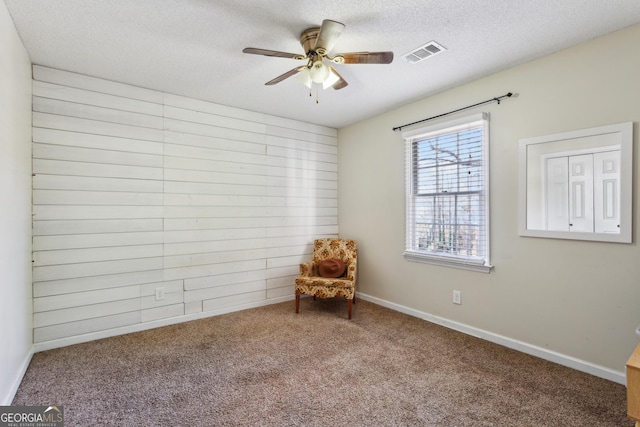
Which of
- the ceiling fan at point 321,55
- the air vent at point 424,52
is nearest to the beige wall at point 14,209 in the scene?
the ceiling fan at point 321,55

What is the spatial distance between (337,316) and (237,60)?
2.78 metres

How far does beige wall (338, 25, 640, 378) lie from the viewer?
2143mm

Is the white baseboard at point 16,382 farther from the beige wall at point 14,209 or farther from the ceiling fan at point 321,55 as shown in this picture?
the ceiling fan at point 321,55

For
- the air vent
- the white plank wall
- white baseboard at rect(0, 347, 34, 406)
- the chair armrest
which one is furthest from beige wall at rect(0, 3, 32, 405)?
the air vent

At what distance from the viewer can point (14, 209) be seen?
206 cm

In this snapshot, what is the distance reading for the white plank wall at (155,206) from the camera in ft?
8.94

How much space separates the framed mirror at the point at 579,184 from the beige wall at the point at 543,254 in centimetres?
6

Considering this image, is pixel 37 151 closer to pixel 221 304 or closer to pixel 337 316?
pixel 221 304

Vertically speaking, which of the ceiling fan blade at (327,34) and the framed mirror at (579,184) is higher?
the ceiling fan blade at (327,34)

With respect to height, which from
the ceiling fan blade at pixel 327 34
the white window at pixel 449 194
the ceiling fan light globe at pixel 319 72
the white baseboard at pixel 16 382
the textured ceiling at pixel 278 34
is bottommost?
the white baseboard at pixel 16 382

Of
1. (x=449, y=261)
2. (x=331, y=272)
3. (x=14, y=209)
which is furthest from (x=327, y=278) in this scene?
(x=14, y=209)

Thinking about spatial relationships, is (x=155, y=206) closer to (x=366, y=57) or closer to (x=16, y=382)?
(x=16, y=382)

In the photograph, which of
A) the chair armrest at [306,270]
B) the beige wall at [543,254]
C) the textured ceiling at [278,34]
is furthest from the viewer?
the chair armrest at [306,270]

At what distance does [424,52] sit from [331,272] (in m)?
2.49
